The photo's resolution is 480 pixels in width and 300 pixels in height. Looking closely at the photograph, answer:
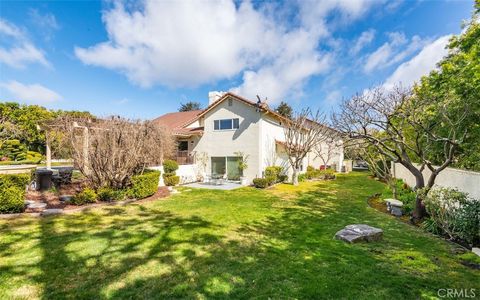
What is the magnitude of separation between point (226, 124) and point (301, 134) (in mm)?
7372

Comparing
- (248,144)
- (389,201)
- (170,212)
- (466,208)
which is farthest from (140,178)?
(466,208)

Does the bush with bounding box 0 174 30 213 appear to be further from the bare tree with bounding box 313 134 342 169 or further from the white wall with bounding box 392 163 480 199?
the bare tree with bounding box 313 134 342 169

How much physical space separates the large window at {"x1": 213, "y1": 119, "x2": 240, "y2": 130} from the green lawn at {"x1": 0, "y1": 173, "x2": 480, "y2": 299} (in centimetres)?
1187

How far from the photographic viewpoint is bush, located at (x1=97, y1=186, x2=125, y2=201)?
11.3 metres

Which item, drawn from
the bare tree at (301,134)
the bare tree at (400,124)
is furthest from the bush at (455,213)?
the bare tree at (301,134)

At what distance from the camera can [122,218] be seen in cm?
898

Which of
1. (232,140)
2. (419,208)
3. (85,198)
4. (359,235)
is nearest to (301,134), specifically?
(232,140)

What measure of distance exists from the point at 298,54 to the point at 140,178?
627 inches

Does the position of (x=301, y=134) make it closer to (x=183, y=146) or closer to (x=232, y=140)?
(x=232, y=140)

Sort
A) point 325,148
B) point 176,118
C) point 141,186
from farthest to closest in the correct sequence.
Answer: point 325,148, point 176,118, point 141,186

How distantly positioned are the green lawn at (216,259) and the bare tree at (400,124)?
8.38ft

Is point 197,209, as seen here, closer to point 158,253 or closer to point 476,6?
point 158,253

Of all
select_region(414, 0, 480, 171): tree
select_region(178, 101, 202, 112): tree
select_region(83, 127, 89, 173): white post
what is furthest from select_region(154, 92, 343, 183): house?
select_region(178, 101, 202, 112): tree

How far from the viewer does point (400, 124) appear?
890 centimetres
